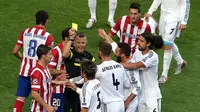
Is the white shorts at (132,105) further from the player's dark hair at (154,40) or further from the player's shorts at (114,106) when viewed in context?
the player's dark hair at (154,40)

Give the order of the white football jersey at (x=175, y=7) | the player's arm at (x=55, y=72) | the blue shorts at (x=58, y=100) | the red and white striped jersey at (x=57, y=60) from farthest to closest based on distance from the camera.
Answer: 1. the white football jersey at (x=175, y=7)
2. the blue shorts at (x=58, y=100)
3. the red and white striped jersey at (x=57, y=60)
4. the player's arm at (x=55, y=72)

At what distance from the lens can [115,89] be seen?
311 inches


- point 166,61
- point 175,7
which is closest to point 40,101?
point 166,61

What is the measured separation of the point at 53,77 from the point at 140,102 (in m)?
1.48

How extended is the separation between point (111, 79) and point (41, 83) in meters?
1.07

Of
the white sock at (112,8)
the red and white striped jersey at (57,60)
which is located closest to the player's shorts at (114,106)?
the red and white striped jersey at (57,60)

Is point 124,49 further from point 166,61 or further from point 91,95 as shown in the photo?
point 166,61

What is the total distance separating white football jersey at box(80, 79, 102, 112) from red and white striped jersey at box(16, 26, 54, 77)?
6.58 ft

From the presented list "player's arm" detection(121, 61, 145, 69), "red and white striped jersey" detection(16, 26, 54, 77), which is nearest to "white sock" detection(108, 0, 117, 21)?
"red and white striped jersey" detection(16, 26, 54, 77)

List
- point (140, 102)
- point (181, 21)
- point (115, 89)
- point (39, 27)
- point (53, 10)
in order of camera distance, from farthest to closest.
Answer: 1. point (53, 10)
2. point (181, 21)
3. point (39, 27)
4. point (140, 102)
5. point (115, 89)

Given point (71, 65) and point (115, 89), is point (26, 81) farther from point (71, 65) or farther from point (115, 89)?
point (115, 89)

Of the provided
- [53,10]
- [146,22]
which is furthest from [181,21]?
[53,10]

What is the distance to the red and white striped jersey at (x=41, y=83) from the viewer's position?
8.00 meters

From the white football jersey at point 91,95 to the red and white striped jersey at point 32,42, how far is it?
2.00 m
